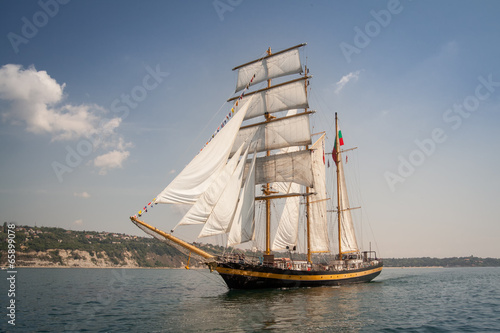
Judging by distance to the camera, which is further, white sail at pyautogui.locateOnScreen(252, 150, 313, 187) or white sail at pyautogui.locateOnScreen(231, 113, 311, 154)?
white sail at pyautogui.locateOnScreen(231, 113, 311, 154)

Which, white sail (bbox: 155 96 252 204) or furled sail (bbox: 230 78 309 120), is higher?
furled sail (bbox: 230 78 309 120)

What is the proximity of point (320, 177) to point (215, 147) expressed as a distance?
2196 centimetres

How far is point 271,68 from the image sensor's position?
44.0m

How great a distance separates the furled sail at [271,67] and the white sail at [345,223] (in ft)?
54.3

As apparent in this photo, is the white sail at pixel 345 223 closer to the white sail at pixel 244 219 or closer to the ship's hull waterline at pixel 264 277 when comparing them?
the ship's hull waterline at pixel 264 277

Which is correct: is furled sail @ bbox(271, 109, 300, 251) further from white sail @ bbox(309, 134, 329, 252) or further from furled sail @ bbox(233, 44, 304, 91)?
furled sail @ bbox(233, 44, 304, 91)

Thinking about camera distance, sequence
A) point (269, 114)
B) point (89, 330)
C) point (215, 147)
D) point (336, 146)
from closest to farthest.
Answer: point (89, 330), point (215, 147), point (269, 114), point (336, 146)

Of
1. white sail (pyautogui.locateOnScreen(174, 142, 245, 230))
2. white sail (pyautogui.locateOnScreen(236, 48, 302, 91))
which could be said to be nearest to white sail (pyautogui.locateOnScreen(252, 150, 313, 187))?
white sail (pyautogui.locateOnScreen(174, 142, 245, 230))

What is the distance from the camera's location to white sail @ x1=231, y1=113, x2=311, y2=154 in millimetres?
40500

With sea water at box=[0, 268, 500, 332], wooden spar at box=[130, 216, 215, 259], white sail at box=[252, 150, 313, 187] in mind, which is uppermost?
white sail at box=[252, 150, 313, 187]

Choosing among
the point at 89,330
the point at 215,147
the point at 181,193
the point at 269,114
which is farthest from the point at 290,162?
the point at 89,330

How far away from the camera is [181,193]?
2634 centimetres

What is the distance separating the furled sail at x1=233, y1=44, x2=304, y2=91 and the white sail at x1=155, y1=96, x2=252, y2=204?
546 inches

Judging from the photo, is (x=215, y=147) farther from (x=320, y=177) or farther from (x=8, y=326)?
(x=320, y=177)
